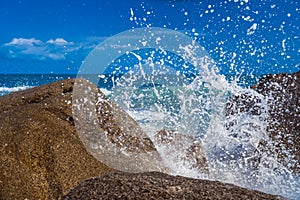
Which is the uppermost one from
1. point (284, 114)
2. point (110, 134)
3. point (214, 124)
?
point (284, 114)

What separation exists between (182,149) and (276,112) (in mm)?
1763

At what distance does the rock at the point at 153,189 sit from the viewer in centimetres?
195

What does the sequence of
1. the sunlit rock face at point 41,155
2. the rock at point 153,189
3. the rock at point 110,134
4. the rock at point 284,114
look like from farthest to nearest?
the rock at point 284,114 → the rock at point 110,134 → the sunlit rock face at point 41,155 → the rock at point 153,189

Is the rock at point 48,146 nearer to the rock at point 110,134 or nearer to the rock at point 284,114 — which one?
the rock at point 110,134

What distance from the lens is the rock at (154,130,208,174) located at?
4.50 m

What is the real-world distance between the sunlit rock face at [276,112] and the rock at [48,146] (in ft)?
5.78

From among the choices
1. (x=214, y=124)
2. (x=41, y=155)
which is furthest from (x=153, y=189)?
(x=214, y=124)

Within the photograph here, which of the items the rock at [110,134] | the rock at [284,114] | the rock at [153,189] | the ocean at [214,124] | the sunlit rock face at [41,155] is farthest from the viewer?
the rock at [284,114]

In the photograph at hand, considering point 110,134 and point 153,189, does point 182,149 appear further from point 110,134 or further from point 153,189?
point 153,189

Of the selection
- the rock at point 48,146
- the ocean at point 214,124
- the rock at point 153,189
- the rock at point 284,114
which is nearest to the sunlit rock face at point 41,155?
the rock at point 48,146

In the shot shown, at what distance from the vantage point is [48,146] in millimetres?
3488

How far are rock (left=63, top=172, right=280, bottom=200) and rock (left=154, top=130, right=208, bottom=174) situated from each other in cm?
219

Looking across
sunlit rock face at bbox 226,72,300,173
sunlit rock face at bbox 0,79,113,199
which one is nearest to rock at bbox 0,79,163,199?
sunlit rock face at bbox 0,79,113,199

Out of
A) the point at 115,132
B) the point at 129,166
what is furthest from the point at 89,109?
the point at 129,166
